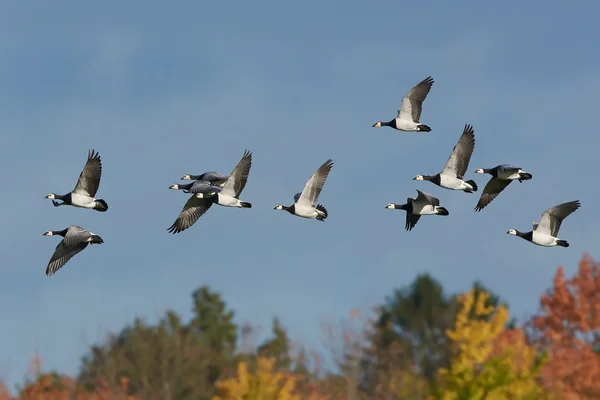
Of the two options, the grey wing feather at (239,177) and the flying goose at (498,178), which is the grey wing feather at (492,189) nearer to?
the flying goose at (498,178)

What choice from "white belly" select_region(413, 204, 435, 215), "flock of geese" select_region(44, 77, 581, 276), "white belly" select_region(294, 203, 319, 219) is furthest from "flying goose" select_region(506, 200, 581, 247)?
"white belly" select_region(294, 203, 319, 219)

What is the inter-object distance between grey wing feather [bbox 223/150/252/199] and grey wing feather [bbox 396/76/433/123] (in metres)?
4.80

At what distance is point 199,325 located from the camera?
9050 cm

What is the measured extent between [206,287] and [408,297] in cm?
1583

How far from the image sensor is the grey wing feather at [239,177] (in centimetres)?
3638

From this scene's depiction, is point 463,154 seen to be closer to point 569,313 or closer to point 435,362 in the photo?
point 569,313

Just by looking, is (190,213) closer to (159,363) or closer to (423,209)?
(423,209)

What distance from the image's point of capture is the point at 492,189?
128 ft

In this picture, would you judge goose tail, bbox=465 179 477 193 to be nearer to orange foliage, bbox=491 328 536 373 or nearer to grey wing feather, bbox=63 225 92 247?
orange foliage, bbox=491 328 536 373

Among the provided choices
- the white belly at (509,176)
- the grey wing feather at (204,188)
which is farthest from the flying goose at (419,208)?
the grey wing feather at (204,188)

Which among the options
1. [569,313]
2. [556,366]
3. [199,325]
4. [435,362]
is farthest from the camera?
[199,325]

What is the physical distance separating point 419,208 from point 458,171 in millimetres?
2272

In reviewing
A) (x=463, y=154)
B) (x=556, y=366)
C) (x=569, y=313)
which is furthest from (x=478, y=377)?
(x=569, y=313)

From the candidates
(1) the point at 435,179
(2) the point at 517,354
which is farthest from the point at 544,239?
(2) the point at 517,354
